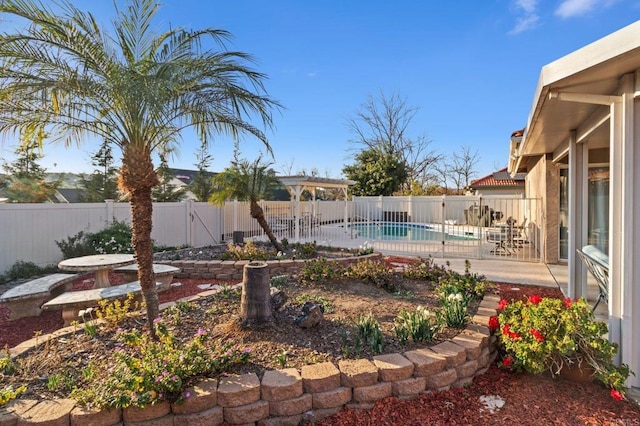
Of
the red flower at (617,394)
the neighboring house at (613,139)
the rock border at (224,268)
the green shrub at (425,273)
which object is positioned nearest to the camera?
the red flower at (617,394)

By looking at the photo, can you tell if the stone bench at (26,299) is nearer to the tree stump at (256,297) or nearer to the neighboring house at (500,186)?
the tree stump at (256,297)

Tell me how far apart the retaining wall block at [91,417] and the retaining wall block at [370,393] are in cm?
175

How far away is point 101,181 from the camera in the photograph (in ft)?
54.9

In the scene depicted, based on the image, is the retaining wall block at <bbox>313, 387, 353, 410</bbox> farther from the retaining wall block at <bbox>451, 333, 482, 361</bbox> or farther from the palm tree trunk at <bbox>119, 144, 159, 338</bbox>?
the palm tree trunk at <bbox>119, 144, 159, 338</bbox>

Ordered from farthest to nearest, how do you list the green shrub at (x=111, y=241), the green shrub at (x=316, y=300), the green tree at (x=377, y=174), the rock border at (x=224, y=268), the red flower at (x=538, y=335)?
the green tree at (x=377, y=174) → the green shrub at (x=111, y=241) → the rock border at (x=224, y=268) → the green shrub at (x=316, y=300) → the red flower at (x=538, y=335)

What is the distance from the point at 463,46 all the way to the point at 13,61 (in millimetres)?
12693

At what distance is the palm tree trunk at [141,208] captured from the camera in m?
3.67

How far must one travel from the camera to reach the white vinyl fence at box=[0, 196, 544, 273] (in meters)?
8.58

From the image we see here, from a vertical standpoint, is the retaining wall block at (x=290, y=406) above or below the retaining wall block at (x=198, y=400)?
below

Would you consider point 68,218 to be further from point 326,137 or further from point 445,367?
point 326,137

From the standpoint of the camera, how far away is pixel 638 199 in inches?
116

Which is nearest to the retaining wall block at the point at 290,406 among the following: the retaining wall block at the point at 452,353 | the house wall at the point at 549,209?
the retaining wall block at the point at 452,353

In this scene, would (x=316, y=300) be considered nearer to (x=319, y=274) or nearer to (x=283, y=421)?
(x=319, y=274)

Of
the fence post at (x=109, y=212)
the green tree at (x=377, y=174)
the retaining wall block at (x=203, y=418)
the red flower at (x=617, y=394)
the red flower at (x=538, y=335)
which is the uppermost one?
the green tree at (x=377, y=174)
